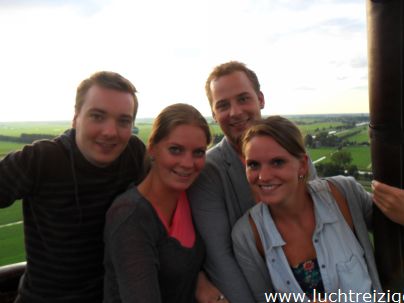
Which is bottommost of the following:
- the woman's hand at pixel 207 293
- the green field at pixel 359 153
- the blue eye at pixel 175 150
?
the green field at pixel 359 153

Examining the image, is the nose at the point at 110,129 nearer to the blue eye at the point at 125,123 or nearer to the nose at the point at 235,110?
the blue eye at the point at 125,123

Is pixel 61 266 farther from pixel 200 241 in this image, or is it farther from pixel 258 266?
pixel 258 266

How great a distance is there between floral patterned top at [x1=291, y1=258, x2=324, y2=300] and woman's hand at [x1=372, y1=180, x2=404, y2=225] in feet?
1.81

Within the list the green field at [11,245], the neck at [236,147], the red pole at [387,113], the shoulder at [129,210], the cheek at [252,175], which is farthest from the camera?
the green field at [11,245]

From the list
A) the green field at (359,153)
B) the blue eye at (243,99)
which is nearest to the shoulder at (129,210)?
the blue eye at (243,99)

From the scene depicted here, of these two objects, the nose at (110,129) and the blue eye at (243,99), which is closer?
the nose at (110,129)

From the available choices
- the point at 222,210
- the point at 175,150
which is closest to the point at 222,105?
the point at 175,150

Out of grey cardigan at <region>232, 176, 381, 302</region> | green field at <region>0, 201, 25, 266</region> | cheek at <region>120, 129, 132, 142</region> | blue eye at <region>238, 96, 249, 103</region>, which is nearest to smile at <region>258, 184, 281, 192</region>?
grey cardigan at <region>232, 176, 381, 302</region>

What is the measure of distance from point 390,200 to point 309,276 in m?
0.70

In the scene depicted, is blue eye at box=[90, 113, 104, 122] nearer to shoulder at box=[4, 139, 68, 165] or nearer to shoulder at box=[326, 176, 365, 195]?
shoulder at box=[4, 139, 68, 165]

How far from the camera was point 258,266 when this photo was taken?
238 centimetres

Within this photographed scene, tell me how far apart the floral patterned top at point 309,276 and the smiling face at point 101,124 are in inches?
59.5

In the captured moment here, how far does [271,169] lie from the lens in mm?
2352

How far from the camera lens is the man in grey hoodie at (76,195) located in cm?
246
